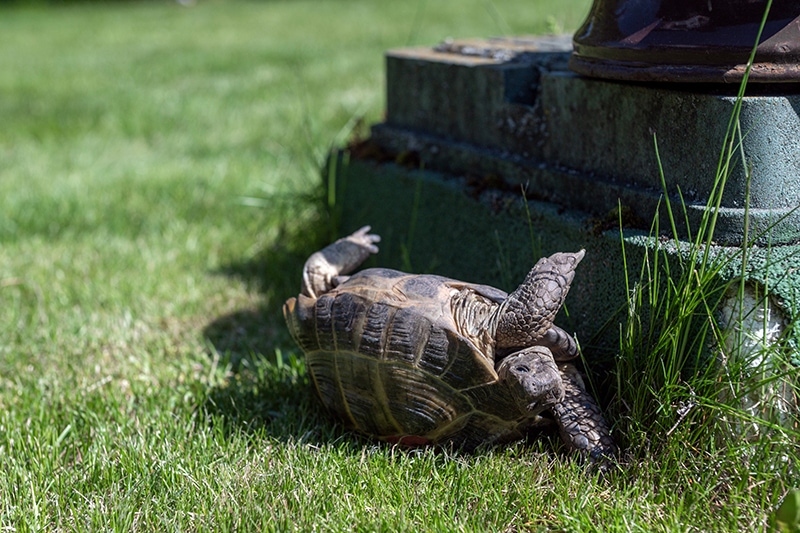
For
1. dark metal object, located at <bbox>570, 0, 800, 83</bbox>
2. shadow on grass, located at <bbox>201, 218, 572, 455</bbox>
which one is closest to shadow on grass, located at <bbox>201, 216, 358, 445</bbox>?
shadow on grass, located at <bbox>201, 218, 572, 455</bbox>

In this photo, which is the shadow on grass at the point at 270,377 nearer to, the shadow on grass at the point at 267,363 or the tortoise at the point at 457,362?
the shadow on grass at the point at 267,363

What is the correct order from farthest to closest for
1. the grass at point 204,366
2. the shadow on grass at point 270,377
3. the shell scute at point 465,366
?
the shadow on grass at point 270,377
the shell scute at point 465,366
the grass at point 204,366

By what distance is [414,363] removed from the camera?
218cm

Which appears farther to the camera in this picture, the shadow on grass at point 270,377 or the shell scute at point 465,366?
the shadow on grass at point 270,377

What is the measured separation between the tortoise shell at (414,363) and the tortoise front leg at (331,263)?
0.27 m

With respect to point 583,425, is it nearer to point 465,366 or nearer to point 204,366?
point 465,366

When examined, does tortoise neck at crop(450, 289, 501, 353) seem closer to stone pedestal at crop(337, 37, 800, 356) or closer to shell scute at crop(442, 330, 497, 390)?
shell scute at crop(442, 330, 497, 390)

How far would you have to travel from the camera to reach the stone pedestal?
2137 mm

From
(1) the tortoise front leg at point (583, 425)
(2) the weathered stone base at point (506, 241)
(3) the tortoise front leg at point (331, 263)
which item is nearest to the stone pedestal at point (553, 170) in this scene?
(2) the weathered stone base at point (506, 241)

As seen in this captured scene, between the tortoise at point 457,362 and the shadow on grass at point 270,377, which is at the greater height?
the tortoise at point 457,362

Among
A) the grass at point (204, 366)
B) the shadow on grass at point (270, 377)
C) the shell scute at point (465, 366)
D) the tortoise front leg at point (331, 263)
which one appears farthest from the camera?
the tortoise front leg at point (331, 263)

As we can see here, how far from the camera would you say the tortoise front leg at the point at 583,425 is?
214 centimetres

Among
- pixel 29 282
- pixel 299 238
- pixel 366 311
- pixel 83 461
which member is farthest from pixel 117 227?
pixel 366 311

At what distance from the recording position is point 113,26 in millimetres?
13352
